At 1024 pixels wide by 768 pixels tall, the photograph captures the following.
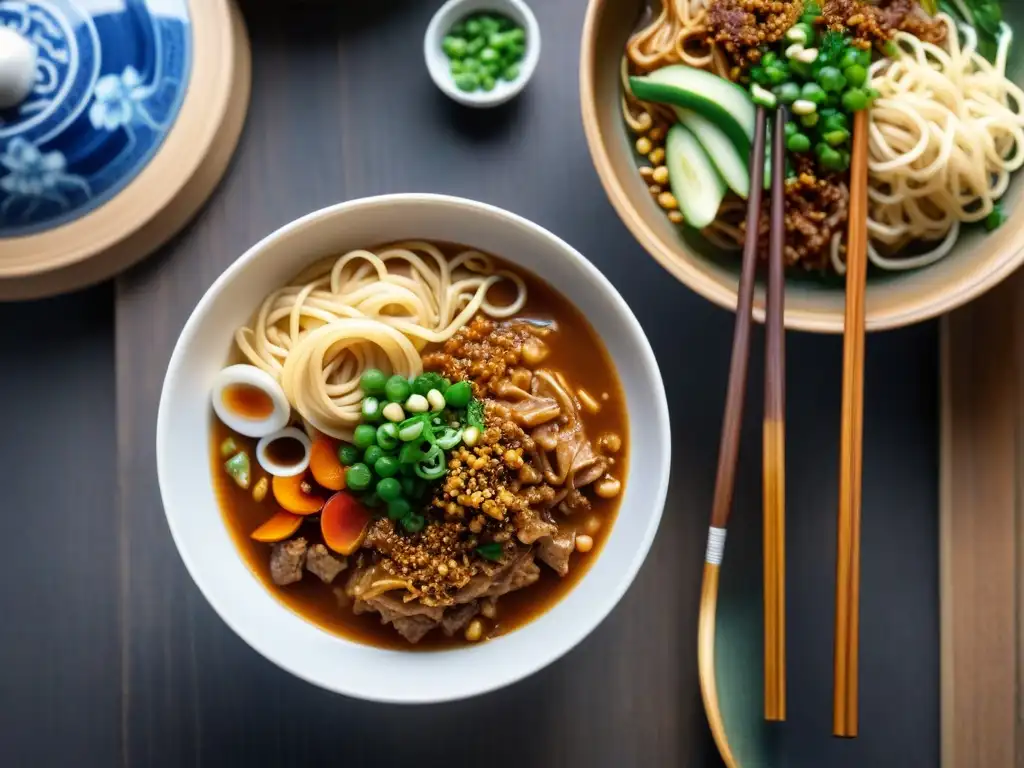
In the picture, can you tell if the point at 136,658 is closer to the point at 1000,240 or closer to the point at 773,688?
the point at 773,688

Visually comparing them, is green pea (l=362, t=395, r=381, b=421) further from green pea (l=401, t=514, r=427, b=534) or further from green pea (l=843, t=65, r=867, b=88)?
green pea (l=843, t=65, r=867, b=88)

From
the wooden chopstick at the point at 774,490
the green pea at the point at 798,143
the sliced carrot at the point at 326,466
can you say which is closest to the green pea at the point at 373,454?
the sliced carrot at the point at 326,466

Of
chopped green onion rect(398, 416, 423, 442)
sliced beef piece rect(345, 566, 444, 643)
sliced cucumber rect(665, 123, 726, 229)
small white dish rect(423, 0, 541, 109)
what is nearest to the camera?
chopped green onion rect(398, 416, 423, 442)

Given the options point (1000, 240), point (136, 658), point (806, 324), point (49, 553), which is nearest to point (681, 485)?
point (806, 324)

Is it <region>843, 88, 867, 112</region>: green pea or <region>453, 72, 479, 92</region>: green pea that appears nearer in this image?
<region>843, 88, 867, 112</region>: green pea

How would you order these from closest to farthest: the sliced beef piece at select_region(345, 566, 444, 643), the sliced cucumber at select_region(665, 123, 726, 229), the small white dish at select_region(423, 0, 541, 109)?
the sliced beef piece at select_region(345, 566, 444, 643), the sliced cucumber at select_region(665, 123, 726, 229), the small white dish at select_region(423, 0, 541, 109)

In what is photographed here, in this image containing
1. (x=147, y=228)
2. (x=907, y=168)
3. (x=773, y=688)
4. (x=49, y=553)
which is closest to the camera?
(x=773, y=688)

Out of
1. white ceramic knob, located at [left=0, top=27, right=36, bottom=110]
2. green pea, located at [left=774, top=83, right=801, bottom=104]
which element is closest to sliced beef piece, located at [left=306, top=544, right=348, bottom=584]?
white ceramic knob, located at [left=0, top=27, right=36, bottom=110]

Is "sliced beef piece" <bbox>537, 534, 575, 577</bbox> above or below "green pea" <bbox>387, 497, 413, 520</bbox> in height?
below
